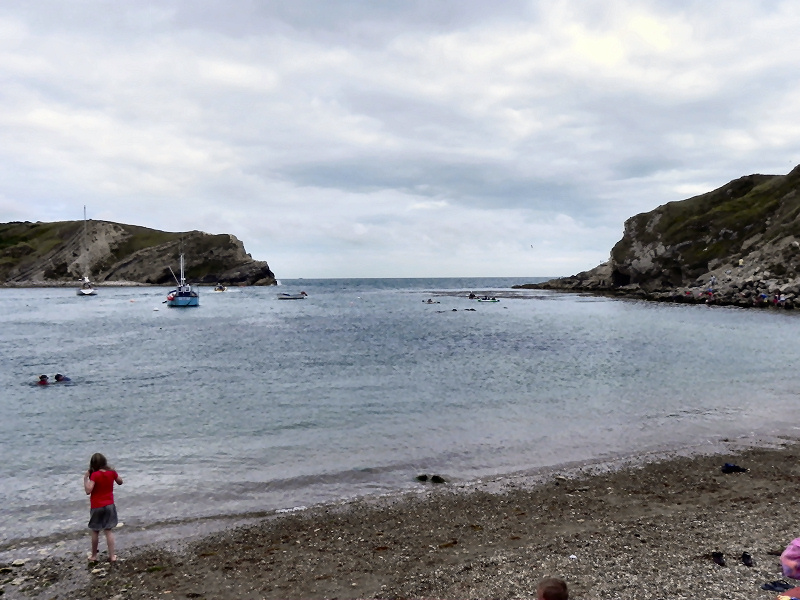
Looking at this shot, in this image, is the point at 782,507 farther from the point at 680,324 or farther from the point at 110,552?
the point at 680,324

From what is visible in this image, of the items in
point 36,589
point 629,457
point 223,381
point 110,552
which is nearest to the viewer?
point 36,589

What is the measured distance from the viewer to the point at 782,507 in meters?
13.4

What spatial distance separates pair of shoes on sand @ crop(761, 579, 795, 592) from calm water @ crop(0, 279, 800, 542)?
28.7ft

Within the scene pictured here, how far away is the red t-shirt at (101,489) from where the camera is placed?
38.0 feet

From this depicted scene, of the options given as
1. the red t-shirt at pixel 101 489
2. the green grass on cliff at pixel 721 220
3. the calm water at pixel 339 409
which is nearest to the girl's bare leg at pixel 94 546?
the red t-shirt at pixel 101 489

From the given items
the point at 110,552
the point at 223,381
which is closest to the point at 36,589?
the point at 110,552

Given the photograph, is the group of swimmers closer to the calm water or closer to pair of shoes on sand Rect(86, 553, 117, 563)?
the calm water

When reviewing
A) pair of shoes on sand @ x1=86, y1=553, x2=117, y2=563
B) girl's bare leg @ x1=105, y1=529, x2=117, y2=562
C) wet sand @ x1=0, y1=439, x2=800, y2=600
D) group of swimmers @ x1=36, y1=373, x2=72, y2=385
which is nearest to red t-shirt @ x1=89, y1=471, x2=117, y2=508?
girl's bare leg @ x1=105, y1=529, x2=117, y2=562

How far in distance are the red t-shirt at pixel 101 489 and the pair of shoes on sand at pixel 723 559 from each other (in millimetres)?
11525

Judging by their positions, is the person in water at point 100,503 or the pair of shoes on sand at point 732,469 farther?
the pair of shoes on sand at point 732,469

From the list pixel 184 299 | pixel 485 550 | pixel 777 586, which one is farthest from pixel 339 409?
pixel 184 299

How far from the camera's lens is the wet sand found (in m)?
9.71

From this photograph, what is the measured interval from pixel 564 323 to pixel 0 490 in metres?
66.9

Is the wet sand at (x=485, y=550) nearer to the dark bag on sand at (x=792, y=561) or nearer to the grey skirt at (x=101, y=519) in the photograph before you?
the grey skirt at (x=101, y=519)
